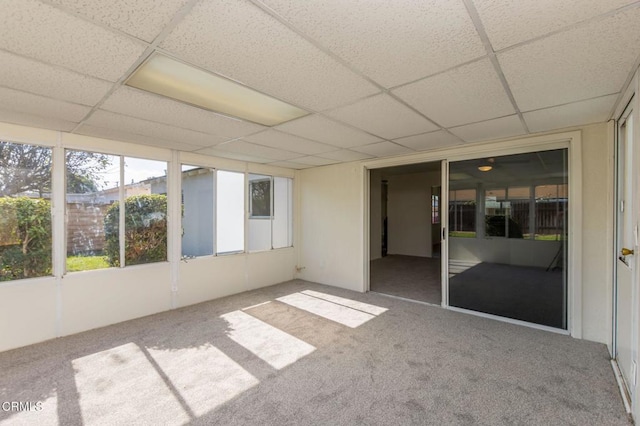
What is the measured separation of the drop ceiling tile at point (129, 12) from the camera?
1.29m

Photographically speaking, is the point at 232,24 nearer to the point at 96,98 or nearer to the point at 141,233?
the point at 96,98

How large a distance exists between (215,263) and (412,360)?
3.36m

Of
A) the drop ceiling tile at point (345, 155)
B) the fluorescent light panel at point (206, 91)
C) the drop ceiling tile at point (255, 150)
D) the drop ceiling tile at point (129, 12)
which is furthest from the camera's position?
the drop ceiling tile at point (345, 155)

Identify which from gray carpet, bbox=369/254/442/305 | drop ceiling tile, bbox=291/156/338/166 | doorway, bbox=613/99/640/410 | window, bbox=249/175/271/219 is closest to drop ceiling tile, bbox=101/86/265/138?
drop ceiling tile, bbox=291/156/338/166

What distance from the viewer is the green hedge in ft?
9.79

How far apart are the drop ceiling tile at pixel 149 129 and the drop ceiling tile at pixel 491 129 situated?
2927 mm

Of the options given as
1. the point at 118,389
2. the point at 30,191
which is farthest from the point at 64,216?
the point at 118,389

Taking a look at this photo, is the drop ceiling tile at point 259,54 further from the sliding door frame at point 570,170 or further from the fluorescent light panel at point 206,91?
the sliding door frame at point 570,170

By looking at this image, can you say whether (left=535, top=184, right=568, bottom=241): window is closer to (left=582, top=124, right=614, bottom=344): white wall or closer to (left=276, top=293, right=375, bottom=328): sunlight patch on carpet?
(left=582, top=124, right=614, bottom=344): white wall

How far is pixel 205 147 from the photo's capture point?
400 cm

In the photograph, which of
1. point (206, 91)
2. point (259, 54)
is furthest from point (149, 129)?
point (259, 54)

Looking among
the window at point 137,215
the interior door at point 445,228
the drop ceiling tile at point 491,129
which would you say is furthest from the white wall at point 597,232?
the window at point 137,215

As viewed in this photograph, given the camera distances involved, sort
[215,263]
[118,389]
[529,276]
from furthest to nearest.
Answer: [215,263], [529,276], [118,389]

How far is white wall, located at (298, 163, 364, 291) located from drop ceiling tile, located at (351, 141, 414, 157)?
68 cm
